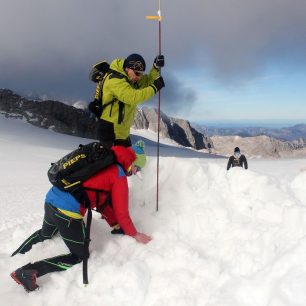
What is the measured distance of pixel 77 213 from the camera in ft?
15.8

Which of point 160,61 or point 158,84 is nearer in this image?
point 158,84

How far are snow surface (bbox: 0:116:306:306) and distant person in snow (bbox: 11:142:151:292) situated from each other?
0.18 metres

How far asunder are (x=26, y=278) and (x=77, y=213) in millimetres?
984

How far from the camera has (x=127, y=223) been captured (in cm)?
498

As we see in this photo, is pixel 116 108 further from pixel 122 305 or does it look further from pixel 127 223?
pixel 122 305

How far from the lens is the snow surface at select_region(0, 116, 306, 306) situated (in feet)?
12.8

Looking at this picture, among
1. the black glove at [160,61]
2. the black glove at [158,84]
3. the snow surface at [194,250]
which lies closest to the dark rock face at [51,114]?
the black glove at [160,61]

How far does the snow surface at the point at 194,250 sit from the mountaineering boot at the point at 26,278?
0.43ft

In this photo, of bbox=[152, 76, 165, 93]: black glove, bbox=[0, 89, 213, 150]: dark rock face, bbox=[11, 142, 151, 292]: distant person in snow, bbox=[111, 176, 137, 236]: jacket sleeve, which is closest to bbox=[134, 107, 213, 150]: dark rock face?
bbox=[0, 89, 213, 150]: dark rock face

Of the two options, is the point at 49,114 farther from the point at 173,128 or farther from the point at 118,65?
the point at 173,128

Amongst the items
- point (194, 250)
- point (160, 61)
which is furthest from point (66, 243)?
point (160, 61)

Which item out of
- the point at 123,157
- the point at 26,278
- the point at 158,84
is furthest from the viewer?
the point at 158,84

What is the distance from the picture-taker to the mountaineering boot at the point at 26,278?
460 centimetres

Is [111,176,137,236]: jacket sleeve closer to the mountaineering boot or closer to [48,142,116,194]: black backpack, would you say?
[48,142,116,194]: black backpack
